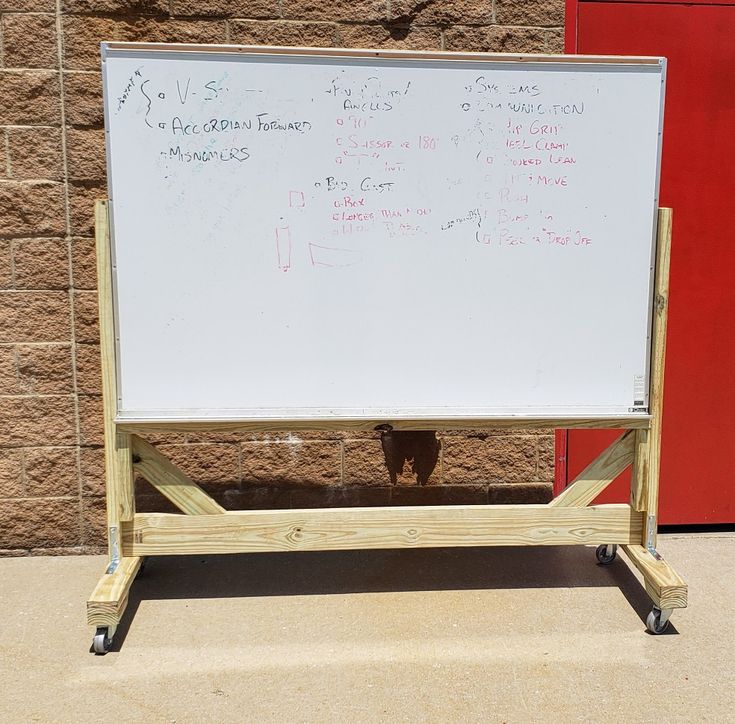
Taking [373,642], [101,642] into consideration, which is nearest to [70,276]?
[101,642]

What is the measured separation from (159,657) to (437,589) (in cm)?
123

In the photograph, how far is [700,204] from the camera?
11.6ft

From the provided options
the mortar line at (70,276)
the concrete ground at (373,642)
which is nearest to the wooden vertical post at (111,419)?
the concrete ground at (373,642)

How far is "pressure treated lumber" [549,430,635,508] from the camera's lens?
9.61 feet

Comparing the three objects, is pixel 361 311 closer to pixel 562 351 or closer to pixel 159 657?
pixel 562 351

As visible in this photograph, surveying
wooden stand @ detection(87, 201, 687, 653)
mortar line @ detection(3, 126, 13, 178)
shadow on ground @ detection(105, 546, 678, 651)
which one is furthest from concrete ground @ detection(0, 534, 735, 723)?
mortar line @ detection(3, 126, 13, 178)

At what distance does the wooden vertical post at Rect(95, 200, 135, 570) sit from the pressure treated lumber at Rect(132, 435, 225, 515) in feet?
0.20

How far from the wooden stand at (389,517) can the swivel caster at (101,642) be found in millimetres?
105

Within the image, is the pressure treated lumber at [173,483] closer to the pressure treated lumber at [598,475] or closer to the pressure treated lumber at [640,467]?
the pressure treated lumber at [598,475]

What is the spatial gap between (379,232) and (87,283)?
5.06 feet

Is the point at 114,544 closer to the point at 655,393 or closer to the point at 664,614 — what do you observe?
the point at 664,614

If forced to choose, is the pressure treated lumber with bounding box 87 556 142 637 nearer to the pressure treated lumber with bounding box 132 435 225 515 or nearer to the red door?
the pressure treated lumber with bounding box 132 435 225 515

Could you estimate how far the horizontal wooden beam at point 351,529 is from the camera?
2.87 metres

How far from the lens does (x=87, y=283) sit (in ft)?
11.0
